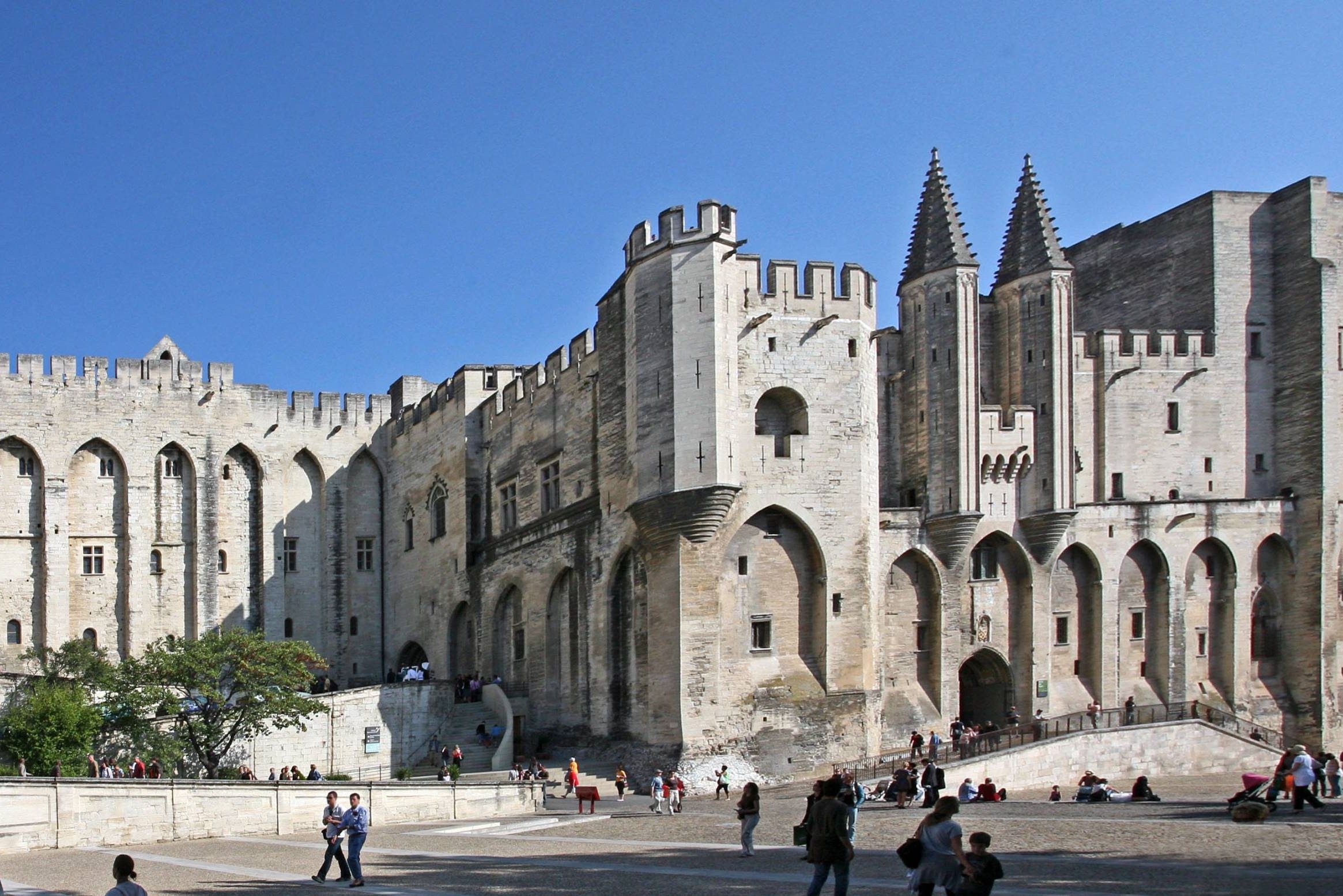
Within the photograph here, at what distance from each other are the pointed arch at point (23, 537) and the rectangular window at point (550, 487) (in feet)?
53.7

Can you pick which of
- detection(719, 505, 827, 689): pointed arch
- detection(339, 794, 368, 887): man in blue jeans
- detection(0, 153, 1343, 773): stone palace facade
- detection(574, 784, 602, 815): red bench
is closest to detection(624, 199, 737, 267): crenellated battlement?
detection(0, 153, 1343, 773): stone palace facade

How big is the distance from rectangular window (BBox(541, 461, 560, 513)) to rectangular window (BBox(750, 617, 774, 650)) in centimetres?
807

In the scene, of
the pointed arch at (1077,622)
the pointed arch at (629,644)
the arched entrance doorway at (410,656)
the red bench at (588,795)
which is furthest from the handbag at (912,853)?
the arched entrance doorway at (410,656)

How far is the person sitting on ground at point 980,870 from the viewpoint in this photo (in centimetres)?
1247

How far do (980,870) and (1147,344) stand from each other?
3480 cm

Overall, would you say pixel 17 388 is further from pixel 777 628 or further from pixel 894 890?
pixel 894 890

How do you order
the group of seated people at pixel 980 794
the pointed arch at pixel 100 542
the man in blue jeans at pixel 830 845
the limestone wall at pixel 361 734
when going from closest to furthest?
1. the man in blue jeans at pixel 830 845
2. the group of seated people at pixel 980 794
3. the limestone wall at pixel 361 734
4. the pointed arch at pixel 100 542

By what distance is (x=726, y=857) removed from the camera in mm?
20562

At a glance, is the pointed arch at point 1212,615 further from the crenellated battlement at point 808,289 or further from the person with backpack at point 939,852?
the person with backpack at point 939,852

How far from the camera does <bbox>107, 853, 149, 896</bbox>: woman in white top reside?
1167 cm

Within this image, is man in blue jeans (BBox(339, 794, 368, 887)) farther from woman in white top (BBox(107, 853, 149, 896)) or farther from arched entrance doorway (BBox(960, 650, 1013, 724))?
arched entrance doorway (BBox(960, 650, 1013, 724))

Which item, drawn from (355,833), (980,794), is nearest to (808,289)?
(980,794)

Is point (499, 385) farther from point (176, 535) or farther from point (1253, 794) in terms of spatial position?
point (1253, 794)

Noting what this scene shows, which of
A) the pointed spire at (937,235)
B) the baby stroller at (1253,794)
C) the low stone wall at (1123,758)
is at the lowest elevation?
the low stone wall at (1123,758)
